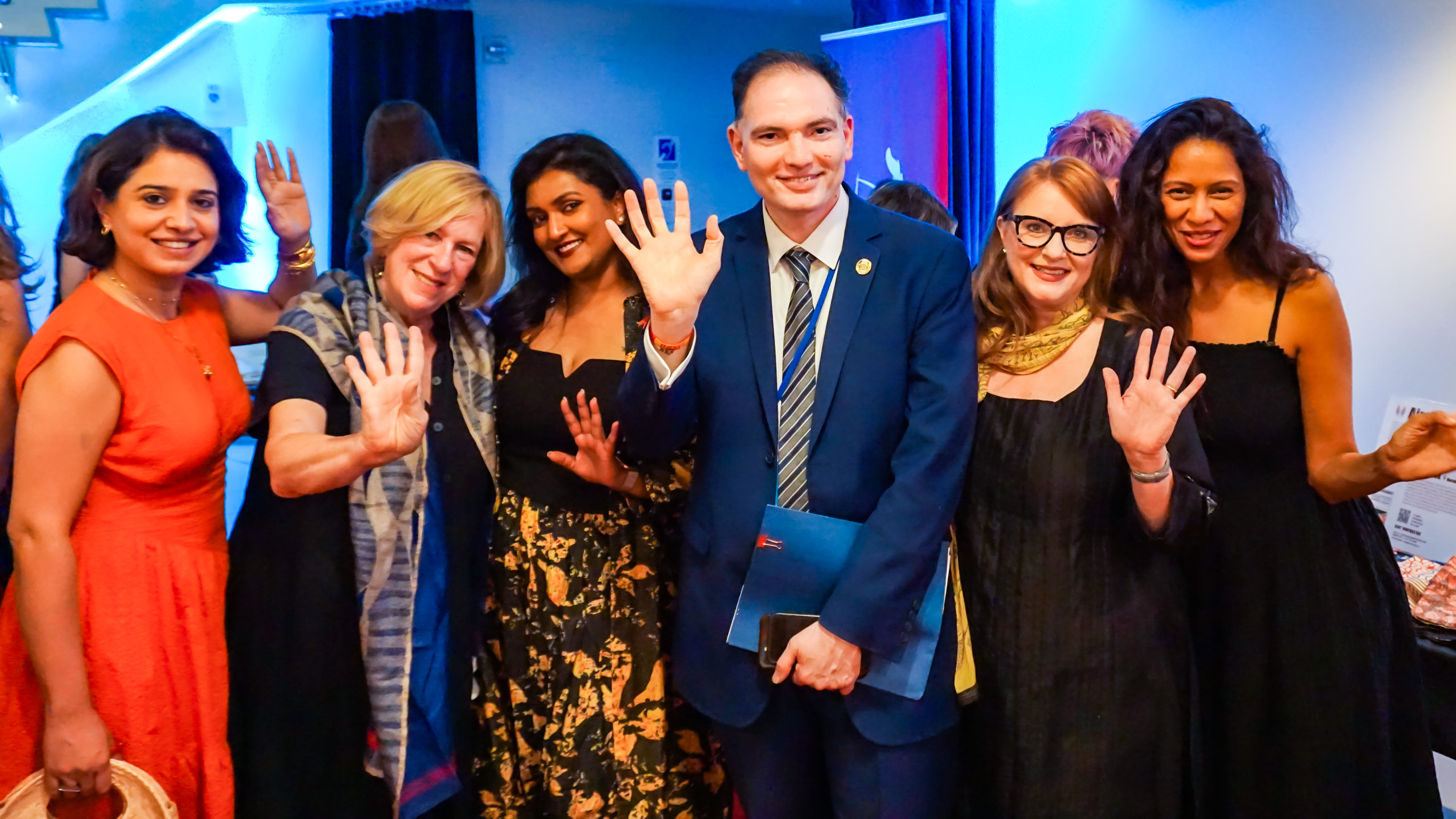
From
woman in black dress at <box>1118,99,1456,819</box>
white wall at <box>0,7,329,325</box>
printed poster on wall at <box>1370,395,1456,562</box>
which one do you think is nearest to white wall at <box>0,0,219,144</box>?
white wall at <box>0,7,329,325</box>

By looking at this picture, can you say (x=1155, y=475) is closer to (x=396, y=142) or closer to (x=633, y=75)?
(x=396, y=142)

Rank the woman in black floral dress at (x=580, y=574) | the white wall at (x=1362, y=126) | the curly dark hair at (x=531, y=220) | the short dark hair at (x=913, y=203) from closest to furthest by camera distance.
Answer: the woman in black floral dress at (x=580, y=574)
the curly dark hair at (x=531, y=220)
the short dark hair at (x=913, y=203)
the white wall at (x=1362, y=126)

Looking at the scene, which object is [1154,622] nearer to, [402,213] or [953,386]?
[953,386]

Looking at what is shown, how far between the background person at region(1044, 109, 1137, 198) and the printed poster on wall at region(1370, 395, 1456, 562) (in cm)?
120

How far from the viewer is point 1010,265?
1.65 meters

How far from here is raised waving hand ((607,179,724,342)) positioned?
1.42 metres

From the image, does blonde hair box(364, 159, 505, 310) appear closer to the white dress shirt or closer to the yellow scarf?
the white dress shirt

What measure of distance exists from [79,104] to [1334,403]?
13.1ft

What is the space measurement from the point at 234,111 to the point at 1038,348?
13.3 feet

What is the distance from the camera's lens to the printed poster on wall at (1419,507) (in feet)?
8.63

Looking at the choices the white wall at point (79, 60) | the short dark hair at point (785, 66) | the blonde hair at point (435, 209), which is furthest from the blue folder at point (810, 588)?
the white wall at point (79, 60)

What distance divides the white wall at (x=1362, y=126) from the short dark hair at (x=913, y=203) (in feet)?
4.56

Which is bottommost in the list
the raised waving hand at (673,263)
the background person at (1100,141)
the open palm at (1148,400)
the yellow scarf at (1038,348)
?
the open palm at (1148,400)

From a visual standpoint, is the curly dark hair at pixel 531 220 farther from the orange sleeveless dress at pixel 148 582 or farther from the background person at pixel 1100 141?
the background person at pixel 1100 141
